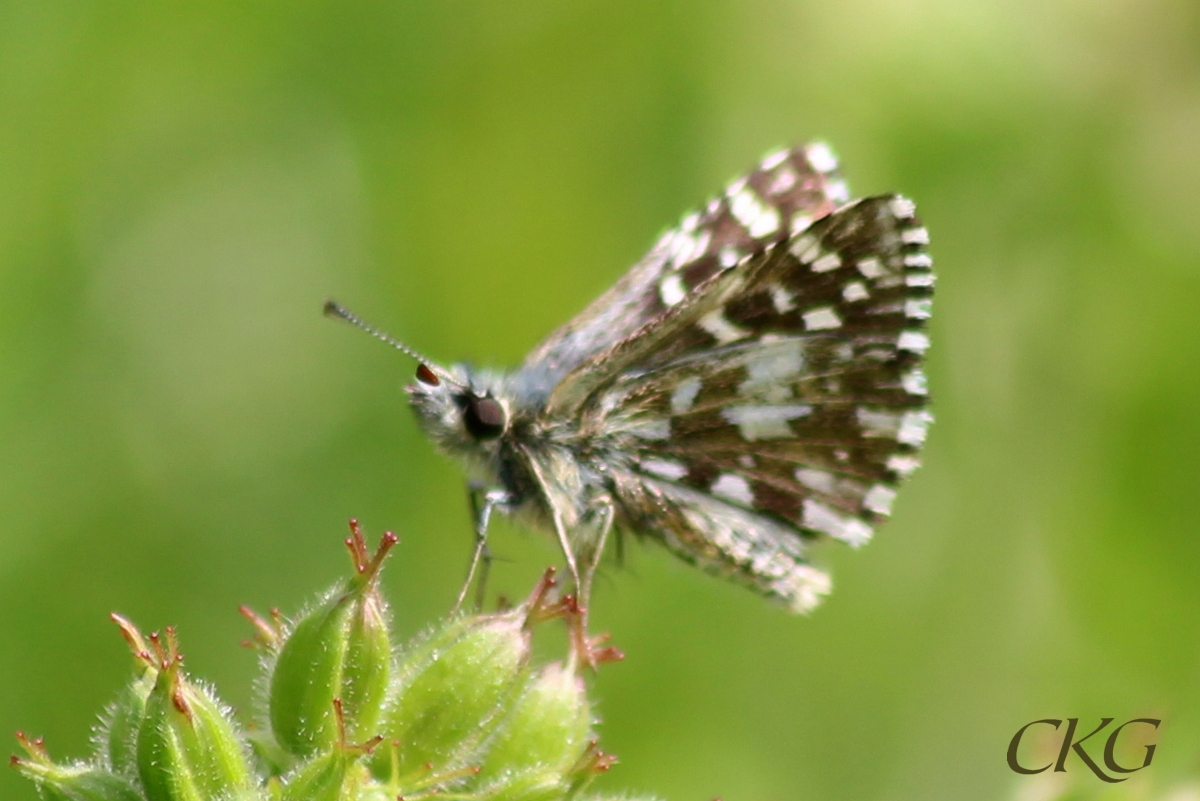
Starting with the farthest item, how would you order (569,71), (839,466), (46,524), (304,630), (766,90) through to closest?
(569,71) → (766,90) → (46,524) → (839,466) → (304,630)

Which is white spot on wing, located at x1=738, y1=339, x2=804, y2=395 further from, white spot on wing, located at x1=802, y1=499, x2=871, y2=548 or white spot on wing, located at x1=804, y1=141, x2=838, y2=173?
white spot on wing, located at x1=804, y1=141, x2=838, y2=173

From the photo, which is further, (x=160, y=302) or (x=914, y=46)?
(x=160, y=302)

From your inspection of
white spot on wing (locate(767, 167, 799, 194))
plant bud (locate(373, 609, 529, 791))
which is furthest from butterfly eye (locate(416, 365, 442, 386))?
white spot on wing (locate(767, 167, 799, 194))

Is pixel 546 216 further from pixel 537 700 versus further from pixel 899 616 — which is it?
pixel 537 700

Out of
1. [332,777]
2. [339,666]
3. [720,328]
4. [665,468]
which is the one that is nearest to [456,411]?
[665,468]

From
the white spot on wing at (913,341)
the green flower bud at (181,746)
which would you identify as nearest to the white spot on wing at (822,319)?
the white spot on wing at (913,341)

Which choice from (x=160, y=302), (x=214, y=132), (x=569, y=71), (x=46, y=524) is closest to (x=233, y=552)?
(x=46, y=524)

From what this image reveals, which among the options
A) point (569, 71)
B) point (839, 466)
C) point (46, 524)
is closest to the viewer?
point (839, 466)
